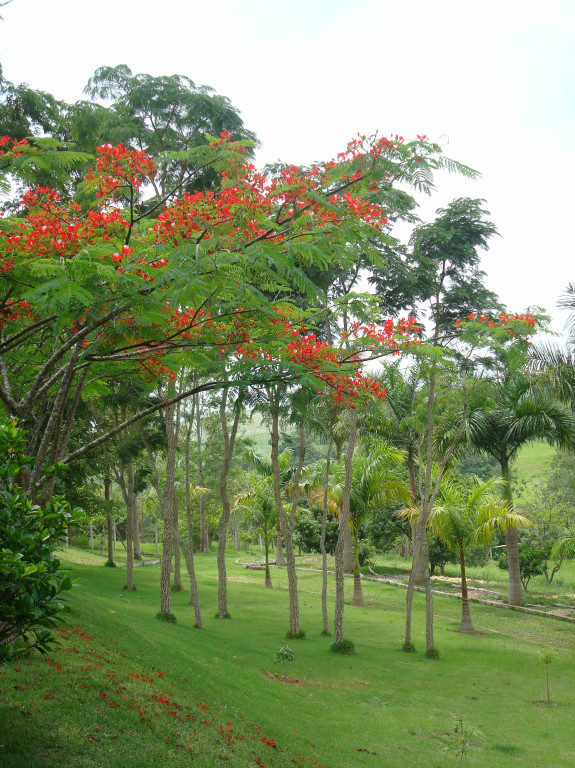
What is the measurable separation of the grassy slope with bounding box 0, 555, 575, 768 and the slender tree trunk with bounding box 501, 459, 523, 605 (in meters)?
3.29

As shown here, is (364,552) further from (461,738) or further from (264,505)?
(461,738)

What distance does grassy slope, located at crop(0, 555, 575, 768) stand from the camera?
6.08 metres

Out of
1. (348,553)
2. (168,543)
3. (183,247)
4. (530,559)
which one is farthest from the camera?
(348,553)

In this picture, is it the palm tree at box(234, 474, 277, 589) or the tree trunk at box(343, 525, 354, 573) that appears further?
the tree trunk at box(343, 525, 354, 573)

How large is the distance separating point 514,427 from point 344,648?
10.9 m

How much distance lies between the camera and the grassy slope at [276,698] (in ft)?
20.0

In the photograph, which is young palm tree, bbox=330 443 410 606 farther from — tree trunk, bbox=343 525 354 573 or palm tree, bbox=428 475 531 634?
tree trunk, bbox=343 525 354 573

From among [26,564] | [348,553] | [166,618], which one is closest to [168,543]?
[166,618]

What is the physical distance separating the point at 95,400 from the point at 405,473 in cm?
1305

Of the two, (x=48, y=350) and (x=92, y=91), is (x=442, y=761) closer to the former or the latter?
(x=48, y=350)

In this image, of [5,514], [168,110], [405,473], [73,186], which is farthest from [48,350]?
[405,473]

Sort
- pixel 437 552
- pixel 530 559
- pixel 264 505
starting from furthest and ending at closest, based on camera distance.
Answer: pixel 437 552, pixel 530 559, pixel 264 505

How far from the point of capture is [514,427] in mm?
21391

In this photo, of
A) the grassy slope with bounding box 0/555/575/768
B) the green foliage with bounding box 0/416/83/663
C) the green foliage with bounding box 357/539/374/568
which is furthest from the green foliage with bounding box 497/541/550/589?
the green foliage with bounding box 0/416/83/663
